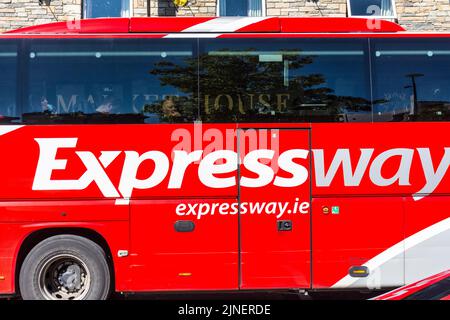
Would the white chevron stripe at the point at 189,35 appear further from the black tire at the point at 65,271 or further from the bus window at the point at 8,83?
the black tire at the point at 65,271

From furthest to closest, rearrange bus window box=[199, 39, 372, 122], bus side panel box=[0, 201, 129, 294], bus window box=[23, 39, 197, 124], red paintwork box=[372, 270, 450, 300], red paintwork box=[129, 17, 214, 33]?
red paintwork box=[129, 17, 214, 33]
bus window box=[199, 39, 372, 122]
bus window box=[23, 39, 197, 124]
bus side panel box=[0, 201, 129, 294]
red paintwork box=[372, 270, 450, 300]

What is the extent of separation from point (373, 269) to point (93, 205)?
3506mm

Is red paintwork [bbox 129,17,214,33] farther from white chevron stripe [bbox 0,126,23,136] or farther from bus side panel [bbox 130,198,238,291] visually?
bus side panel [bbox 130,198,238,291]

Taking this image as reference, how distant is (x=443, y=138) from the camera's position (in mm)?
5992

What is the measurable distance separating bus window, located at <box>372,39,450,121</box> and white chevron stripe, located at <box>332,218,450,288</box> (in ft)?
4.46

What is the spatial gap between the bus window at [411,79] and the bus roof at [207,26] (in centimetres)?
32

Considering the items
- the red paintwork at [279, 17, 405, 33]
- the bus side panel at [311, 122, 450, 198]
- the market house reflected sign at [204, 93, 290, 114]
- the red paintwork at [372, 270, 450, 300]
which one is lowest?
the red paintwork at [372, 270, 450, 300]

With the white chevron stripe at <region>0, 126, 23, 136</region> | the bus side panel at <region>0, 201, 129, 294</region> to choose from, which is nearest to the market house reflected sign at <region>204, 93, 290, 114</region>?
the bus side panel at <region>0, 201, 129, 294</region>

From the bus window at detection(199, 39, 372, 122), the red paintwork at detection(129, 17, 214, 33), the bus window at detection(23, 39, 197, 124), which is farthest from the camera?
the red paintwork at detection(129, 17, 214, 33)

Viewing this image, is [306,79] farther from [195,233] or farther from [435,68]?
[195,233]

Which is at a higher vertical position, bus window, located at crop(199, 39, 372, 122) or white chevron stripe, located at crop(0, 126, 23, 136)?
bus window, located at crop(199, 39, 372, 122)

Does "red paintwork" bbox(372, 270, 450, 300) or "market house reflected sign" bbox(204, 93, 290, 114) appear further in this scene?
"market house reflected sign" bbox(204, 93, 290, 114)

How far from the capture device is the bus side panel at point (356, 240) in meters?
5.91

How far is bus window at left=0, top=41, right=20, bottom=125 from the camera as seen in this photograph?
581 cm
